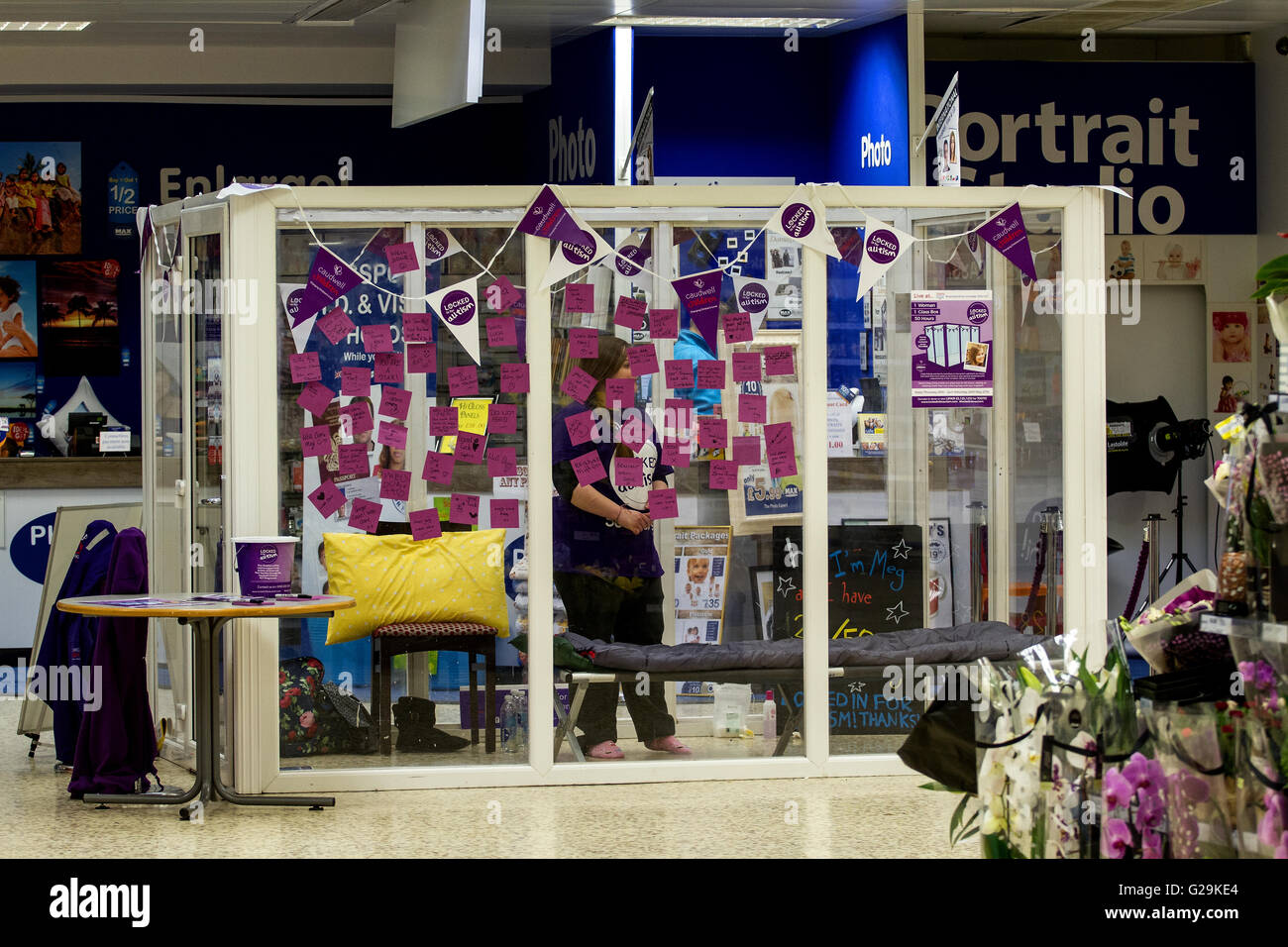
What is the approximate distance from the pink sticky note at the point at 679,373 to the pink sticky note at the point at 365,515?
122 cm

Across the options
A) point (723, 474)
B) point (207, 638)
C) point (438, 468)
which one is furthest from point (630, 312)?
point (207, 638)

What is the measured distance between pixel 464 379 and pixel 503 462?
0.34 meters

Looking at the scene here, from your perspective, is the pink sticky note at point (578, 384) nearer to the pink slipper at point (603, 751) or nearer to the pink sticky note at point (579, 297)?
the pink sticky note at point (579, 297)

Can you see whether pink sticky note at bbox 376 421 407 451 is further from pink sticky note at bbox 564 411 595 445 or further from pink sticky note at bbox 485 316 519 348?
pink sticky note at bbox 564 411 595 445

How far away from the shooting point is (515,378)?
587 centimetres

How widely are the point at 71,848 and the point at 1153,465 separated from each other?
6261 millimetres

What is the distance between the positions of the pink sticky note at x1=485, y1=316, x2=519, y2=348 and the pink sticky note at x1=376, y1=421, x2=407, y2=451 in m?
Result: 0.47

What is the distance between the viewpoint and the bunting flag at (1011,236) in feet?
19.9

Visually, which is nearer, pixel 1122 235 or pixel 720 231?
pixel 720 231

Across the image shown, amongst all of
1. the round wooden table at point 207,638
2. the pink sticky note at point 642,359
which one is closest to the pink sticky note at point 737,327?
the pink sticky note at point 642,359

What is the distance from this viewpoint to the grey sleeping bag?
594 centimetres
